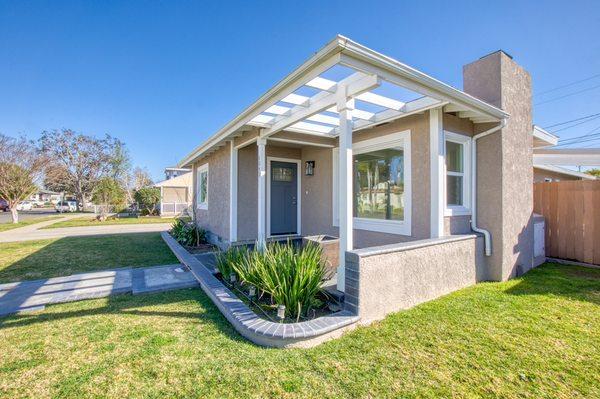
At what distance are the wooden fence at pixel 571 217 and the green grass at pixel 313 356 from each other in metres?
3.39

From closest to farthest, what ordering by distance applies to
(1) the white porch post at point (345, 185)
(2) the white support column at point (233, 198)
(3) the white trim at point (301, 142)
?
(1) the white porch post at point (345, 185) → (3) the white trim at point (301, 142) → (2) the white support column at point (233, 198)

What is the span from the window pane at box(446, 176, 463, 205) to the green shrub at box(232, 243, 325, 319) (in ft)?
10.5

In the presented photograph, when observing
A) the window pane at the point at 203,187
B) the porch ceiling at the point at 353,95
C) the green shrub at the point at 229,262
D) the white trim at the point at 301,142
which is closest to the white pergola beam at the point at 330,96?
the porch ceiling at the point at 353,95

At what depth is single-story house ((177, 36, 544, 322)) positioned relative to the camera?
12.2 feet

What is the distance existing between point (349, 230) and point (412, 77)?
226 centimetres

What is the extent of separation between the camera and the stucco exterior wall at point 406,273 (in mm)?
3518

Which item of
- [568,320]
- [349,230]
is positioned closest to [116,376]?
[349,230]

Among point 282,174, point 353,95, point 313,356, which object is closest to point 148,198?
point 282,174

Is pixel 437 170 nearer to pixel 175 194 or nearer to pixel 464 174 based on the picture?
pixel 464 174

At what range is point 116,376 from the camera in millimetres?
2611

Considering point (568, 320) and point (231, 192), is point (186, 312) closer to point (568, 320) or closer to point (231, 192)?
point (231, 192)

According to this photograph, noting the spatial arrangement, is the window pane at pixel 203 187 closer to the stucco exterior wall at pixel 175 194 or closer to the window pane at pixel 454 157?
the window pane at pixel 454 157

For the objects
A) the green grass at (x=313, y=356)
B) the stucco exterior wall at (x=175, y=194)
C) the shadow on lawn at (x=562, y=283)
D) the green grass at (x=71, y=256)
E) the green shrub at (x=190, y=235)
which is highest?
the stucco exterior wall at (x=175, y=194)

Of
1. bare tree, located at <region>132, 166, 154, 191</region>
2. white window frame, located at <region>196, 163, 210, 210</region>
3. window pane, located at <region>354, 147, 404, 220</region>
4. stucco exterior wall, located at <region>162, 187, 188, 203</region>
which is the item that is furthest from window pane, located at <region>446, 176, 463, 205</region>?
bare tree, located at <region>132, 166, 154, 191</region>
